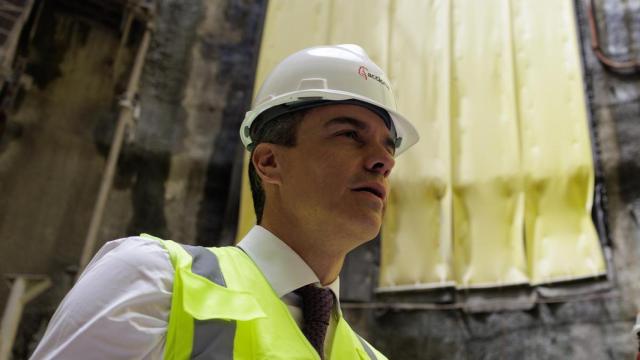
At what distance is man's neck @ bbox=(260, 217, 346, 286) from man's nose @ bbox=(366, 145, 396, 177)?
237mm

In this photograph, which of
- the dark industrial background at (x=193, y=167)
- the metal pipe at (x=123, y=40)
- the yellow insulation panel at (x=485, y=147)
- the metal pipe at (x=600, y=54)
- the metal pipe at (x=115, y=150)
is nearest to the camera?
the dark industrial background at (x=193, y=167)

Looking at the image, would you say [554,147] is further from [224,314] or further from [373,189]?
[224,314]

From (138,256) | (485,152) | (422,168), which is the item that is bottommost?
(138,256)

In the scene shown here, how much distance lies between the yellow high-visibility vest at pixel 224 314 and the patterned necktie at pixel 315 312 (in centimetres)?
9

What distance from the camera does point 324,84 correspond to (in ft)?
5.26

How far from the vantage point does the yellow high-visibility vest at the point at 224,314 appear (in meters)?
0.97

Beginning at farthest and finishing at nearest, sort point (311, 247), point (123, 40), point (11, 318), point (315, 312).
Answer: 1. point (123, 40)
2. point (11, 318)
3. point (311, 247)
4. point (315, 312)

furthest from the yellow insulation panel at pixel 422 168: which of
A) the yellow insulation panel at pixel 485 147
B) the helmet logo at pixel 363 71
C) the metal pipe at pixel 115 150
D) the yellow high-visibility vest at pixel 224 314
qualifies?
Answer: the yellow high-visibility vest at pixel 224 314

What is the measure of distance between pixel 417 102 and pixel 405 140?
3385 mm

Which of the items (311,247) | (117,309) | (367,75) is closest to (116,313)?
(117,309)

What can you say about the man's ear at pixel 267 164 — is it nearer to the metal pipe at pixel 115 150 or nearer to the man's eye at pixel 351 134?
the man's eye at pixel 351 134

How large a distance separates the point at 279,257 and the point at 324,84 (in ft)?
1.80

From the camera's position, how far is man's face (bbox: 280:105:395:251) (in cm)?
140

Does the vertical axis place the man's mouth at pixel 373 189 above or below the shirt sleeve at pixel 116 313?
above
